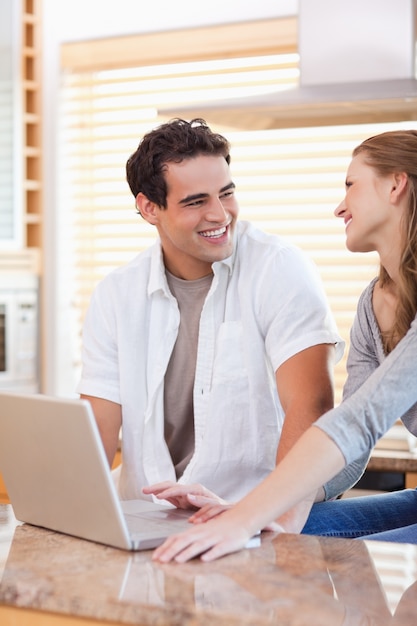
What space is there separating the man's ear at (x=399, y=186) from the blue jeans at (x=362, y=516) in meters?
0.65

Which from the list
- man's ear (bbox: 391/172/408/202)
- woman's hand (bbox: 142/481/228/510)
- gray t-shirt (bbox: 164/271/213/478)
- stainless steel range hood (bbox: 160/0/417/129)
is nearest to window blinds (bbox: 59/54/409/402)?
stainless steel range hood (bbox: 160/0/417/129)

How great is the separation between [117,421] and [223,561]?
105 centimetres

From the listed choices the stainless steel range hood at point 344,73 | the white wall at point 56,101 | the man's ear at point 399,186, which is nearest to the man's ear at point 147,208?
the stainless steel range hood at point 344,73

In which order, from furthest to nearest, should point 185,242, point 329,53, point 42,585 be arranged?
point 329,53, point 185,242, point 42,585

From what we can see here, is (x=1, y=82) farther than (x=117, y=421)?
Yes

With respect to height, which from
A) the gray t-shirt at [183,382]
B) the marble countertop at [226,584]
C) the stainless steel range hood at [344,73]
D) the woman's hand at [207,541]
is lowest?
the marble countertop at [226,584]

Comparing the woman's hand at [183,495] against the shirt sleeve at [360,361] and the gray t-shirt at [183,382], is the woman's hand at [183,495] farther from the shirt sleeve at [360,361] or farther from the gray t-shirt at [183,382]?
the gray t-shirt at [183,382]

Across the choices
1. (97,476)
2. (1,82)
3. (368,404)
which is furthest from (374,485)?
(1,82)

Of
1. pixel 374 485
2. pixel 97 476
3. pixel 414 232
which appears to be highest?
pixel 414 232

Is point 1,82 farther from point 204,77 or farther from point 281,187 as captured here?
point 281,187

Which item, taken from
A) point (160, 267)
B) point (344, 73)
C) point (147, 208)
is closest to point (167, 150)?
point (147, 208)

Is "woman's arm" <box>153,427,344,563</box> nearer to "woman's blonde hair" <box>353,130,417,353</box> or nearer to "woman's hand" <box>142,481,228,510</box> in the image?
"woman's hand" <box>142,481,228,510</box>

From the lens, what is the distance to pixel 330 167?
367 cm

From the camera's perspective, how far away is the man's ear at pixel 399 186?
2.00m
